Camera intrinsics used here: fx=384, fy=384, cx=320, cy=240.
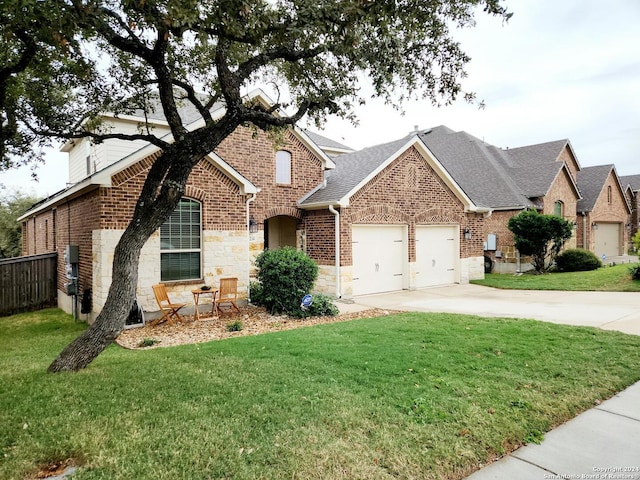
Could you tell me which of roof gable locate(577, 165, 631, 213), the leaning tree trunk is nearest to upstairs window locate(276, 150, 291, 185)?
the leaning tree trunk

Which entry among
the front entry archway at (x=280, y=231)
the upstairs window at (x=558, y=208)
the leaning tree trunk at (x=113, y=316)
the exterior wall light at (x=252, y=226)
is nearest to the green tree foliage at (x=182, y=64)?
the leaning tree trunk at (x=113, y=316)

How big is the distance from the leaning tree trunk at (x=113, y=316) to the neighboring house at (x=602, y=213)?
28728 mm

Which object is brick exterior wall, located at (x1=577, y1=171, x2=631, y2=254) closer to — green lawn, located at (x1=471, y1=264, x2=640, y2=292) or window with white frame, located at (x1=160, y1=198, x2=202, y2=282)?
green lawn, located at (x1=471, y1=264, x2=640, y2=292)

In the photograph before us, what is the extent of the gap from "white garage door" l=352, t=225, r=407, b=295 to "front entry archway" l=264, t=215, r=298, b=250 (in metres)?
3.43

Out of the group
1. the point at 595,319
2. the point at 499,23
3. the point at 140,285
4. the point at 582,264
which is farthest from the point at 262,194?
the point at 582,264

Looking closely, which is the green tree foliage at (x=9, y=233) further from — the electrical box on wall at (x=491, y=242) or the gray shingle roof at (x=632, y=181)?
the gray shingle roof at (x=632, y=181)

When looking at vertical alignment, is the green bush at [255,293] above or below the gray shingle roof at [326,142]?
below

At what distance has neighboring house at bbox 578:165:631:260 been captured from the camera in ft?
86.2

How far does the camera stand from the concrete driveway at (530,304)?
8.63 metres

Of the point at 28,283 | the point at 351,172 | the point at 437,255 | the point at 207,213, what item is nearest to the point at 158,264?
the point at 207,213

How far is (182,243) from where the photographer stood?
1038 cm

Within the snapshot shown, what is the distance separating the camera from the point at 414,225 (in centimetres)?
1477

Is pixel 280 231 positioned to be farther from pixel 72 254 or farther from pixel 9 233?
pixel 9 233

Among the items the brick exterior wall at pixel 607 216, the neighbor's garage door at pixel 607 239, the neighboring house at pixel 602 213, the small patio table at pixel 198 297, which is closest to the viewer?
the small patio table at pixel 198 297
